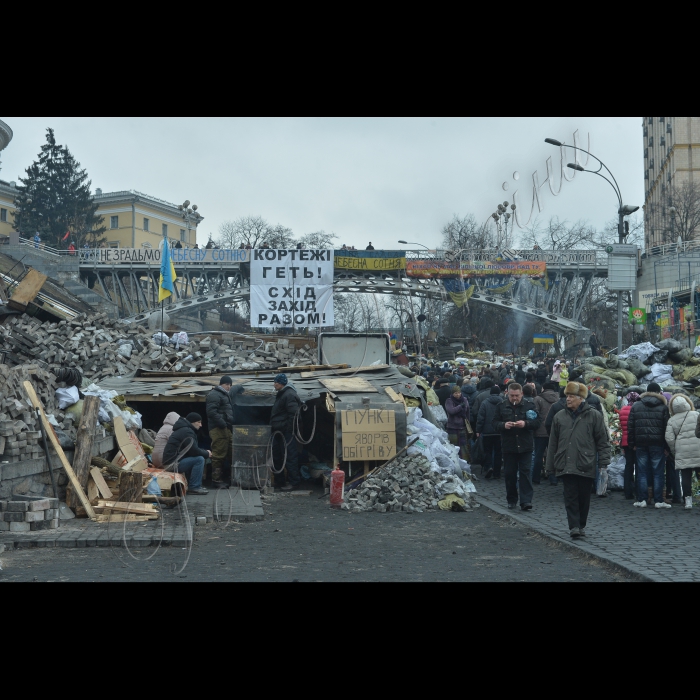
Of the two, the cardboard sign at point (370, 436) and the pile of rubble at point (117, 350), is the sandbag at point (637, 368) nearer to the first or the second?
the pile of rubble at point (117, 350)

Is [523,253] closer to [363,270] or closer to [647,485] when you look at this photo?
[363,270]

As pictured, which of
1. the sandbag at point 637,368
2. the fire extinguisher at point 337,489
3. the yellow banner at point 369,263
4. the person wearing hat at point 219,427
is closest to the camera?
the fire extinguisher at point 337,489

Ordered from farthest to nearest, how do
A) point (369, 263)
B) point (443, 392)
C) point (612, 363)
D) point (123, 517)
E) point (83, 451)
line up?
point (369, 263)
point (612, 363)
point (443, 392)
point (83, 451)
point (123, 517)

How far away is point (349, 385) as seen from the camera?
1562 centimetres

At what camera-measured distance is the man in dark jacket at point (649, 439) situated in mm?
11875

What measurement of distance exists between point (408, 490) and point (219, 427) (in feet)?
11.5

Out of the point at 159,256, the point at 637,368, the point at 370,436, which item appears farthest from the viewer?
the point at 159,256

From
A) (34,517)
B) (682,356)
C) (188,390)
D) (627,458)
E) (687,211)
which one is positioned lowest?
(34,517)

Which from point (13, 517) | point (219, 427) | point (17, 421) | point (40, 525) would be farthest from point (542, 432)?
point (13, 517)

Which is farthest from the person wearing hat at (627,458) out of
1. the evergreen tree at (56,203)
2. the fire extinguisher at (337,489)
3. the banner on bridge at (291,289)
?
the evergreen tree at (56,203)

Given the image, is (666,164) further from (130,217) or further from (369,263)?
(130,217)

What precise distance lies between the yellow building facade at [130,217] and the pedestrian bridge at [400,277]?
29.6 meters

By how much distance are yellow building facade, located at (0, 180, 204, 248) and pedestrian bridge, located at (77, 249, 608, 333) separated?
1165 inches

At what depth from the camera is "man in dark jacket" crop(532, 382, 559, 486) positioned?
14.4m
